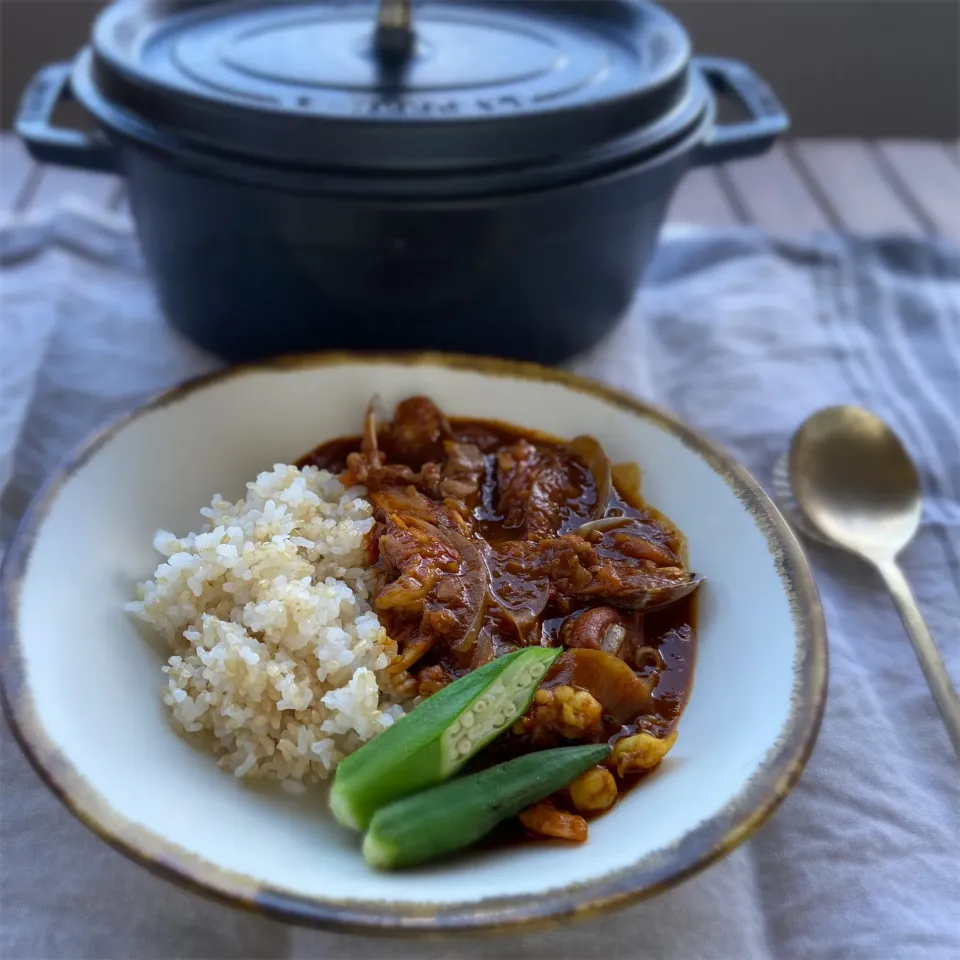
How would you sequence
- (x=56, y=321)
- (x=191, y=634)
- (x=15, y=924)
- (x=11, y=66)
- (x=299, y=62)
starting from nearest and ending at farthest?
1. (x=15, y=924)
2. (x=191, y=634)
3. (x=299, y=62)
4. (x=56, y=321)
5. (x=11, y=66)

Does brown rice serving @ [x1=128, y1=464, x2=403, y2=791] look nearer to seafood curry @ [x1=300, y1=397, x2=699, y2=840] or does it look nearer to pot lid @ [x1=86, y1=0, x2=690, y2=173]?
seafood curry @ [x1=300, y1=397, x2=699, y2=840]

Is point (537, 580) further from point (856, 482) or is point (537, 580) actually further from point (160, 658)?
point (856, 482)

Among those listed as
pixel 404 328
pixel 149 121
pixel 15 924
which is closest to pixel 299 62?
pixel 149 121

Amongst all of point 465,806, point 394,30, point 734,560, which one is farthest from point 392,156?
point 465,806

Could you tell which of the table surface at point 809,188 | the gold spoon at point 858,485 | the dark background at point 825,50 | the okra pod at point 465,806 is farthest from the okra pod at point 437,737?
the dark background at point 825,50

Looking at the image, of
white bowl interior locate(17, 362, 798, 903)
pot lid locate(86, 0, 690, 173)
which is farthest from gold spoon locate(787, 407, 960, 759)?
pot lid locate(86, 0, 690, 173)

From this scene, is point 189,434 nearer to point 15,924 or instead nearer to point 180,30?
point 15,924
